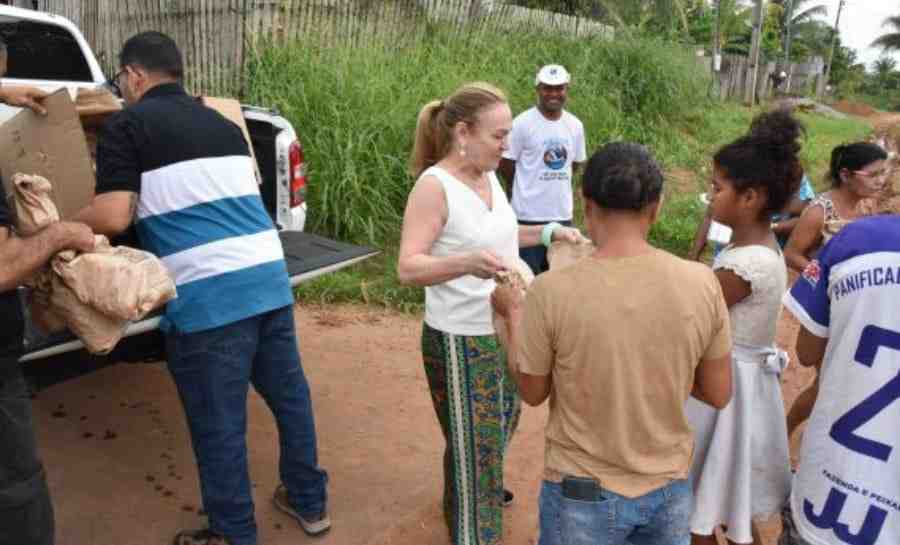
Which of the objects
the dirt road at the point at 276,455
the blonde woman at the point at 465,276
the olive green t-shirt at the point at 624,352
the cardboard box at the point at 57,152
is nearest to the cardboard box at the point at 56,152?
the cardboard box at the point at 57,152

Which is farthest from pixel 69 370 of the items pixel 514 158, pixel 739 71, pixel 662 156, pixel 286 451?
pixel 739 71

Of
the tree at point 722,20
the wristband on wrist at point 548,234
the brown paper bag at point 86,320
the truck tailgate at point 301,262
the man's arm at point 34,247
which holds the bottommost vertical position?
the truck tailgate at point 301,262

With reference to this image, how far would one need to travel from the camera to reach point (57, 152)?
2.71 metres

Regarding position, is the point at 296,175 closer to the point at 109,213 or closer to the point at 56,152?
the point at 56,152

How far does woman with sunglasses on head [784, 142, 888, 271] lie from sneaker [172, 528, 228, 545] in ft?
8.68

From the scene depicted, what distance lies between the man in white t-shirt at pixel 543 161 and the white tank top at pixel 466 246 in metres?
2.67

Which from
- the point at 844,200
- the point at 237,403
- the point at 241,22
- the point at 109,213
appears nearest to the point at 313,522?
the point at 237,403

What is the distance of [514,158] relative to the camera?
541cm

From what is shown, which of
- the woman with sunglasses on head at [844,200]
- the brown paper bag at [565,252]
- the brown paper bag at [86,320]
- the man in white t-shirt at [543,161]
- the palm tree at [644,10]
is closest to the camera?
the brown paper bag at [565,252]

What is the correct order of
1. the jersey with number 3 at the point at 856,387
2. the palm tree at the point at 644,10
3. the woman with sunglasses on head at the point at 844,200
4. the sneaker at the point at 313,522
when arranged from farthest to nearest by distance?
the palm tree at the point at 644,10, the woman with sunglasses on head at the point at 844,200, the sneaker at the point at 313,522, the jersey with number 3 at the point at 856,387

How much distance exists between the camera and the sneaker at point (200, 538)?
9.47 feet

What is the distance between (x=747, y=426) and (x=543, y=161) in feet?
10.6

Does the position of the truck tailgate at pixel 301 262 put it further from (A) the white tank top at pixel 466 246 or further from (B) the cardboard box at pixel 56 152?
(A) the white tank top at pixel 466 246

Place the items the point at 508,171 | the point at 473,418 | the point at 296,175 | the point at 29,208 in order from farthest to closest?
1. the point at 508,171
2. the point at 296,175
3. the point at 473,418
4. the point at 29,208
